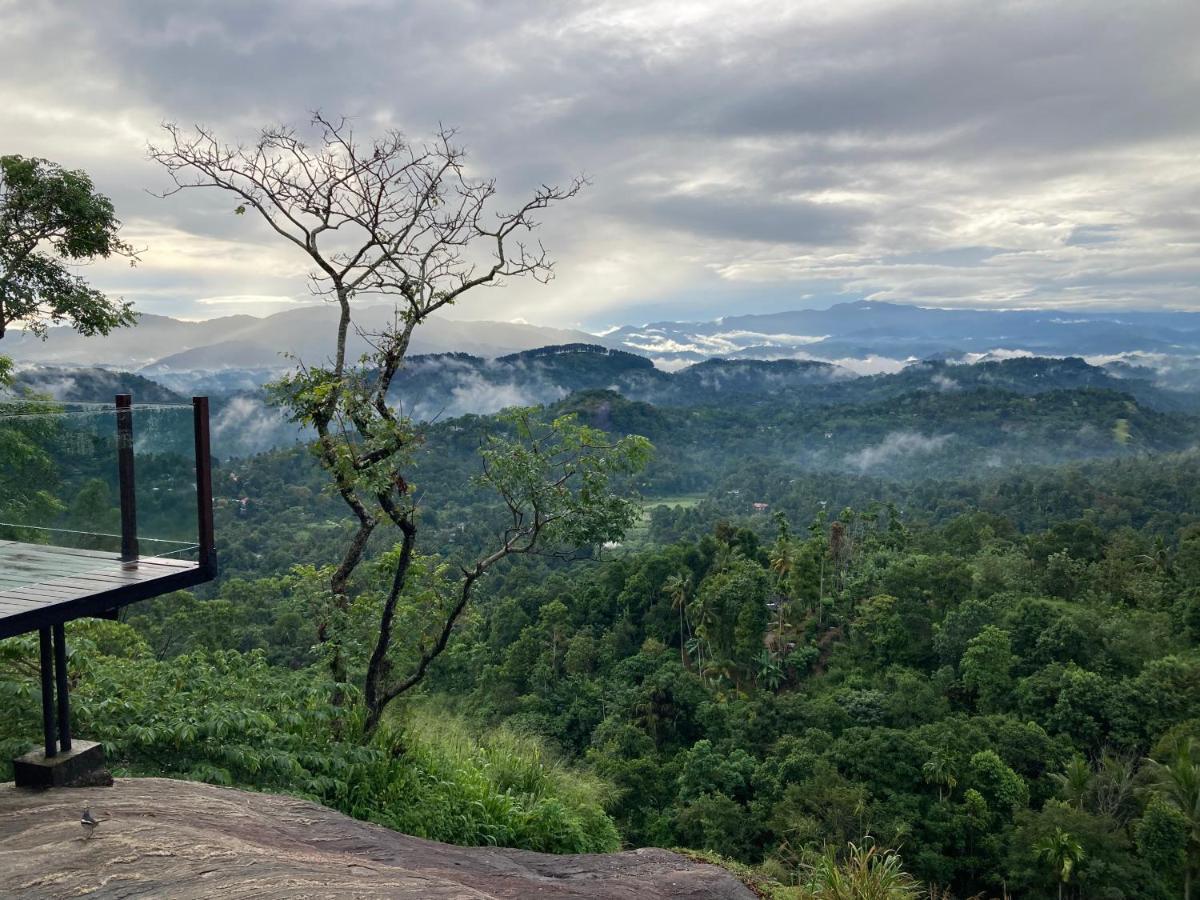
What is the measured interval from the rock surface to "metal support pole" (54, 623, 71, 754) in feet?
0.88

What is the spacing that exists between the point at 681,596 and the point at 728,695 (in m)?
4.97

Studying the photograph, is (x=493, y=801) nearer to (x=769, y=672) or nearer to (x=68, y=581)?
(x=68, y=581)

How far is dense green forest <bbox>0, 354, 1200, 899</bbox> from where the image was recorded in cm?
587

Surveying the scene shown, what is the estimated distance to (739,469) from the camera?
101 meters

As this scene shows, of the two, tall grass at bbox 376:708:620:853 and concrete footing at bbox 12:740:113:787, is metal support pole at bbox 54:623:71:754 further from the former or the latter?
tall grass at bbox 376:708:620:853

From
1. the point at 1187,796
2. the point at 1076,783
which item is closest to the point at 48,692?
the point at 1187,796

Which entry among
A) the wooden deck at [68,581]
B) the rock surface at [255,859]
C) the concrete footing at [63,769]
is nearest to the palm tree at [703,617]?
the rock surface at [255,859]

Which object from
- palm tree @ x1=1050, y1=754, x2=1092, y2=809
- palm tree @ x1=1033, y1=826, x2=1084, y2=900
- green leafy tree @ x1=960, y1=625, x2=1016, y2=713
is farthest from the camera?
green leafy tree @ x1=960, y1=625, x2=1016, y2=713

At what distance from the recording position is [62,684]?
14.4ft

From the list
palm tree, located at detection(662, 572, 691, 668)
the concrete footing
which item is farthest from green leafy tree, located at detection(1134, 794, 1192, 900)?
the concrete footing

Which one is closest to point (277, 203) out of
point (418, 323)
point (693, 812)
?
point (418, 323)

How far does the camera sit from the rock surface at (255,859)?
3178 millimetres

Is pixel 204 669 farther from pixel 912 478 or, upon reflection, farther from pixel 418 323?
pixel 912 478

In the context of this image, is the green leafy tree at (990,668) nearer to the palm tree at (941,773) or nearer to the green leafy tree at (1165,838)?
the palm tree at (941,773)
